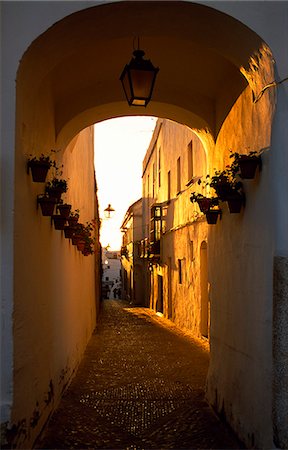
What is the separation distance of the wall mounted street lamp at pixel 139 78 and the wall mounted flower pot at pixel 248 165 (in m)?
1.12

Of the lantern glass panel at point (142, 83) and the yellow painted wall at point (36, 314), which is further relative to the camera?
the lantern glass panel at point (142, 83)

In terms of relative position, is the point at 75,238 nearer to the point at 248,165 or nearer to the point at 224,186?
the point at 224,186

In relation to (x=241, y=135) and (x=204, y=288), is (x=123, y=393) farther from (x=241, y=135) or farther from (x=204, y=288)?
(x=204, y=288)

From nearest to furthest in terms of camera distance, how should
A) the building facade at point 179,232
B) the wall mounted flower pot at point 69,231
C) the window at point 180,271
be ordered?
the wall mounted flower pot at point 69,231, the building facade at point 179,232, the window at point 180,271

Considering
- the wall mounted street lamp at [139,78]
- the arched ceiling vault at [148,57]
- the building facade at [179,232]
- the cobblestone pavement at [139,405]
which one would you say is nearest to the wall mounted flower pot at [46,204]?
the arched ceiling vault at [148,57]

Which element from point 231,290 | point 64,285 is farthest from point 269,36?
point 64,285

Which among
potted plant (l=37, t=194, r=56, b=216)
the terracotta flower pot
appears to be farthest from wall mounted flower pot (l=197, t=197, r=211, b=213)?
potted plant (l=37, t=194, r=56, b=216)

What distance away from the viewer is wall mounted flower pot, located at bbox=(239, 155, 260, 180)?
4.21 metres

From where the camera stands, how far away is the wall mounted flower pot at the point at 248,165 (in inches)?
166

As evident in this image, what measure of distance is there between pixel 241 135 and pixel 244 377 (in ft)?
7.61

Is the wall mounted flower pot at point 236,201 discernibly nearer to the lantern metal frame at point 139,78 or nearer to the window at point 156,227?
the lantern metal frame at point 139,78

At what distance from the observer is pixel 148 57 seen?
215 inches

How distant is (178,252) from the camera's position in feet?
46.9

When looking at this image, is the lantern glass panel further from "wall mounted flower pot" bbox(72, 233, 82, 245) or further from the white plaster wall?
"wall mounted flower pot" bbox(72, 233, 82, 245)
